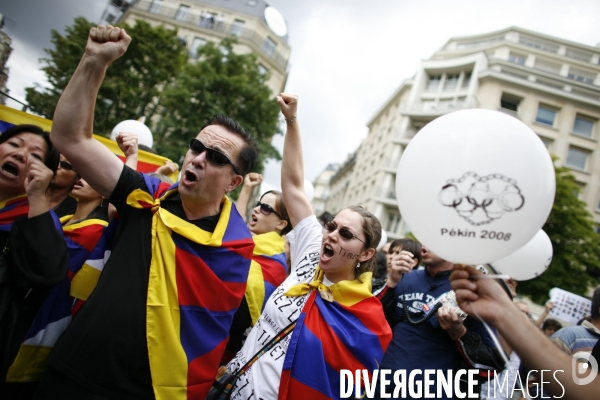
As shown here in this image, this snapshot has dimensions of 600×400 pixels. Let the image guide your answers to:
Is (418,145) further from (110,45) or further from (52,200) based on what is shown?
(52,200)

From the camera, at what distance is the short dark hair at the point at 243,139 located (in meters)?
1.87

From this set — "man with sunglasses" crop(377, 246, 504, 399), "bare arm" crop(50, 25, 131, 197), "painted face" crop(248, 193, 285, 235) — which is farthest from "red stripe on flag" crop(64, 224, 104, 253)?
"man with sunglasses" crop(377, 246, 504, 399)

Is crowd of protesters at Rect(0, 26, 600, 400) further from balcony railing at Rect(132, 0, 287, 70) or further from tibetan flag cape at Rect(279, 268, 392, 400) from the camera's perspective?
balcony railing at Rect(132, 0, 287, 70)

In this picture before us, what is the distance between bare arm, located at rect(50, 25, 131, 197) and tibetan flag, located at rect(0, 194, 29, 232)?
29.9 inches

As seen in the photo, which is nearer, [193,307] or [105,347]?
[105,347]

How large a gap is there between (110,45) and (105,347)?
49.2 inches

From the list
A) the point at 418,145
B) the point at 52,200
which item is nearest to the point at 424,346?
the point at 418,145

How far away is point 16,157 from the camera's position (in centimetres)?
180

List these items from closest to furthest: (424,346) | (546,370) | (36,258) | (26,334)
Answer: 1. (546,370)
2. (36,258)
3. (26,334)
4. (424,346)

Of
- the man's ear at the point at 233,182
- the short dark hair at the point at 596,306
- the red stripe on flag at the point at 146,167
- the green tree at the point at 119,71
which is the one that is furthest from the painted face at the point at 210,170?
the green tree at the point at 119,71

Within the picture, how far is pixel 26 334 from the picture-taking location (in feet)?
5.41

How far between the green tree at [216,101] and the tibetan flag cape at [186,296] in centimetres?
1260

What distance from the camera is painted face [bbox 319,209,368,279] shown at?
80.5 inches

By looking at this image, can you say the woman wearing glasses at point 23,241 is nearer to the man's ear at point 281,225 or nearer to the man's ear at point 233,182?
the man's ear at point 233,182
